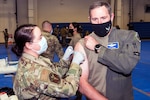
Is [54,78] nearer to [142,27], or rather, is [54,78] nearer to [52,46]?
[52,46]

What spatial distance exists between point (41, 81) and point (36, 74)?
0.08 meters

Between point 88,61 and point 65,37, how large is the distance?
16.9 m

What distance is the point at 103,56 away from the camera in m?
2.40

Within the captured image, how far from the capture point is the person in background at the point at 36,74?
227 cm

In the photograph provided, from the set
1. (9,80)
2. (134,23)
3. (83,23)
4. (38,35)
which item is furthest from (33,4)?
(38,35)

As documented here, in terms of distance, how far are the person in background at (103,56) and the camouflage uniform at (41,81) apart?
199 mm

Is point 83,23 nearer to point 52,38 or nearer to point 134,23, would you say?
point 134,23

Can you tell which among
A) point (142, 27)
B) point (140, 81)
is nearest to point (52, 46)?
point (140, 81)

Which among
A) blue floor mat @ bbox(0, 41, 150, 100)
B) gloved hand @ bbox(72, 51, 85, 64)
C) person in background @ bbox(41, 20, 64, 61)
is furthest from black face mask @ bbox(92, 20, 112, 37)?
blue floor mat @ bbox(0, 41, 150, 100)

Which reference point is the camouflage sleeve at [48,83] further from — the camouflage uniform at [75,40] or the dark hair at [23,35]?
the camouflage uniform at [75,40]

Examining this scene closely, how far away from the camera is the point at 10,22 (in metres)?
23.8

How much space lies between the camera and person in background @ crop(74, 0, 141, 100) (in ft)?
8.02

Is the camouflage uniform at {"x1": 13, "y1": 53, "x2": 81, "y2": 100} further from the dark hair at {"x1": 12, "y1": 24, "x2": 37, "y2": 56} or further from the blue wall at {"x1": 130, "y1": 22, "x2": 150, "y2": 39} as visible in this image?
the blue wall at {"x1": 130, "y1": 22, "x2": 150, "y2": 39}

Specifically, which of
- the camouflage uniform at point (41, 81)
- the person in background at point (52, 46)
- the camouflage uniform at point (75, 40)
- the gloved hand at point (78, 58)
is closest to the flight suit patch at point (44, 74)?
the camouflage uniform at point (41, 81)
